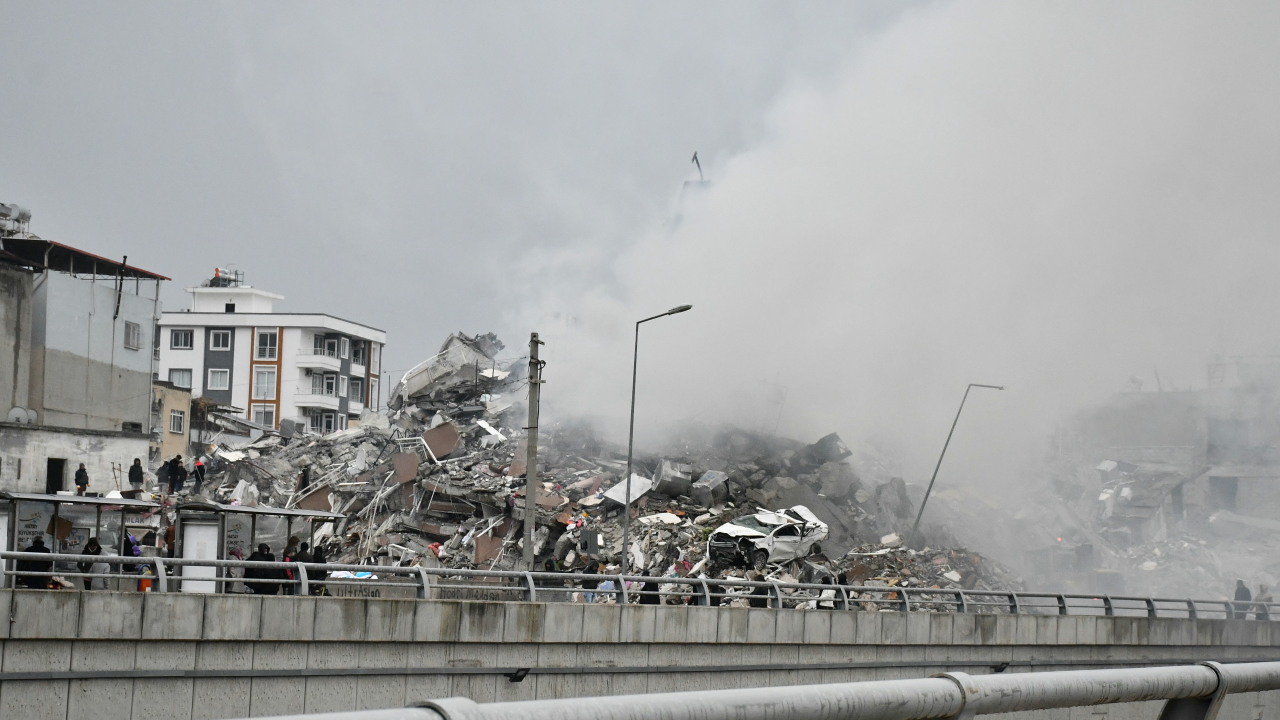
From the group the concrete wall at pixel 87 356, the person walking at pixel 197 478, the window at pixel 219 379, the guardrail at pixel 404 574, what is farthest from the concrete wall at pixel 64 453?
the window at pixel 219 379

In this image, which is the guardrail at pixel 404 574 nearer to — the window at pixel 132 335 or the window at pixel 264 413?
the window at pixel 132 335

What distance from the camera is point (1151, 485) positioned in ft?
195

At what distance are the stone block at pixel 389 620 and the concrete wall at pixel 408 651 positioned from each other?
1 centimetres

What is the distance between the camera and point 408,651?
13320 millimetres

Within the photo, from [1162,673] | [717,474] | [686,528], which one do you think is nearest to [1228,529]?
[717,474]

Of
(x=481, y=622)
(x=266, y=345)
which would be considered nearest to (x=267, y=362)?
(x=266, y=345)

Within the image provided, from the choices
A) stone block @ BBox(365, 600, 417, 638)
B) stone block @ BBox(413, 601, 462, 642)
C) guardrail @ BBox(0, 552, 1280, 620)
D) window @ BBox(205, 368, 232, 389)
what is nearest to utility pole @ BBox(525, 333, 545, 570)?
guardrail @ BBox(0, 552, 1280, 620)

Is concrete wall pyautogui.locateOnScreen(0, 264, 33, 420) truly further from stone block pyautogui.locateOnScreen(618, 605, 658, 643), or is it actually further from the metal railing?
the metal railing

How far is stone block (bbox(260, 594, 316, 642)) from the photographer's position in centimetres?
1230

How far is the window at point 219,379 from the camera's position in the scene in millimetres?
82500

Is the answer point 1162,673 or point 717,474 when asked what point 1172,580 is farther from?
point 1162,673

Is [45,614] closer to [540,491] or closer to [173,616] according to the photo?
[173,616]

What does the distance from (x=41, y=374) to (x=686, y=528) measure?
59.8ft

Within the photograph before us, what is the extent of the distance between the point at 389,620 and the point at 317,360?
232 ft
